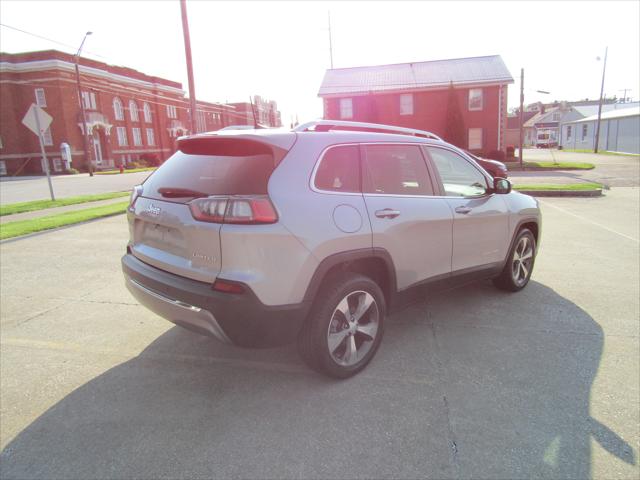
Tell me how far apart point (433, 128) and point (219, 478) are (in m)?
36.0

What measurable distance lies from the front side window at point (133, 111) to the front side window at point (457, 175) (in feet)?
188

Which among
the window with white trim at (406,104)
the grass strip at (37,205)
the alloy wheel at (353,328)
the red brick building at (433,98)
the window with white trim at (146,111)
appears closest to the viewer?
the alloy wheel at (353,328)

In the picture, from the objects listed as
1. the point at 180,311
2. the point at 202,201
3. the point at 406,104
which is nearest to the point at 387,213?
the point at 202,201

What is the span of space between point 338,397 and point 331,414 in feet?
0.65

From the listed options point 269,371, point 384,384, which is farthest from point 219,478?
point 384,384

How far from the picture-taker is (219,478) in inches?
89.7

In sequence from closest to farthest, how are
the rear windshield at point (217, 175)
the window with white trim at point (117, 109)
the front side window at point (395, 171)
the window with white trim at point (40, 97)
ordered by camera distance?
1. the rear windshield at point (217, 175)
2. the front side window at point (395, 171)
3. the window with white trim at point (40, 97)
4. the window with white trim at point (117, 109)

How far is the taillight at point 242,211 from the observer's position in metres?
2.66

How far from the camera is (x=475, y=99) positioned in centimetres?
3459

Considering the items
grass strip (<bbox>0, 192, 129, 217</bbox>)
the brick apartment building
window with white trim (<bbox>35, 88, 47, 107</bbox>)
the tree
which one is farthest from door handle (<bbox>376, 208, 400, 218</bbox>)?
window with white trim (<bbox>35, 88, 47, 107</bbox>)

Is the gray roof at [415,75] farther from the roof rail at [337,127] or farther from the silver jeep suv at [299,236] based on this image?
the silver jeep suv at [299,236]

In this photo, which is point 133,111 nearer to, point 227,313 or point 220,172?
point 220,172

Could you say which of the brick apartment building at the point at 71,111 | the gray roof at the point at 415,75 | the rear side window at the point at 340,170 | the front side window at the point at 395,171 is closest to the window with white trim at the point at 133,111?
the brick apartment building at the point at 71,111

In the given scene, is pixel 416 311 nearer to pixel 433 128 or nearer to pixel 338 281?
pixel 338 281
